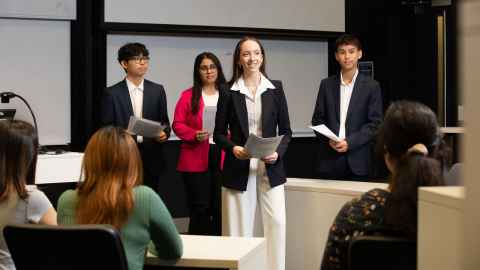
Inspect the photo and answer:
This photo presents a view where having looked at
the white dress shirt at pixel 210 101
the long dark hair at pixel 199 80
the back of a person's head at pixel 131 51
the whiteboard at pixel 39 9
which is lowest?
the white dress shirt at pixel 210 101

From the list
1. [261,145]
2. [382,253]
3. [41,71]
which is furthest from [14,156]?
[41,71]

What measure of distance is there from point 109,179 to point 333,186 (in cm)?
215

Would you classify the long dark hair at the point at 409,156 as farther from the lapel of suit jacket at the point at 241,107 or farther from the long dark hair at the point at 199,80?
the long dark hair at the point at 199,80

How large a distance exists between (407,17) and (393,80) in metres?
0.69

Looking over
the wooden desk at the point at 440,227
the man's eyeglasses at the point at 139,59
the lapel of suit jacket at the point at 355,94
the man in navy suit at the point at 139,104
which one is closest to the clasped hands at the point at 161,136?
the man in navy suit at the point at 139,104

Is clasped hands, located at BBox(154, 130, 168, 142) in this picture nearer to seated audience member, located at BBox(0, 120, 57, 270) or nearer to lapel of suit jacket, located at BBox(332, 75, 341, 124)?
lapel of suit jacket, located at BBox(332, 75, 341, 124)

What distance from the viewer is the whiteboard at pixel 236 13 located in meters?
6.30

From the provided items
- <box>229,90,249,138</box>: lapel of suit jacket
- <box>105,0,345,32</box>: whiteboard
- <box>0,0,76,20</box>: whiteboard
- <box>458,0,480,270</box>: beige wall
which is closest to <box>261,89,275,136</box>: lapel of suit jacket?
<box>229,90,249,138</box>: lapel of suit jacket

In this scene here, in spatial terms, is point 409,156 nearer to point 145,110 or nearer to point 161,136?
point 161,136

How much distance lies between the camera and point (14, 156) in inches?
101

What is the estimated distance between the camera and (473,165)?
0.89 metres

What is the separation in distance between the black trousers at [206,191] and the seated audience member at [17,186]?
9.23ft

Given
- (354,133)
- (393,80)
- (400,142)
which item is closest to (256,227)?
(354,133)

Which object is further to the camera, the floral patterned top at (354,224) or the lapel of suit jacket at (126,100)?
the lapel of suit jacket at (126,100)
